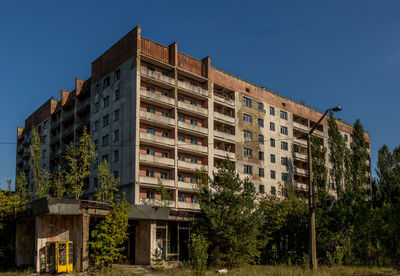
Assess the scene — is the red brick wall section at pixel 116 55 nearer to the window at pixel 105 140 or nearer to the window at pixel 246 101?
the window at pixel 105 140

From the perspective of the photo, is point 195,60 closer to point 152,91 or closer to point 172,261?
point 152,91

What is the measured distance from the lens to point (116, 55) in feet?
166

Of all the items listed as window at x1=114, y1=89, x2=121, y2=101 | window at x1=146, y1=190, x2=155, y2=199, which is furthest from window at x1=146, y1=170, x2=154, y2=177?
window at x1=114, y1=89, x2=121, y2=101

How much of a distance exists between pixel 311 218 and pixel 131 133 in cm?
2783

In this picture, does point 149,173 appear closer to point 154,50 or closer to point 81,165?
point 81,165

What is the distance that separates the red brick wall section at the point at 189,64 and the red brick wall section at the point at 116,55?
6.65 m

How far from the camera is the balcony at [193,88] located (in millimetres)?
51234

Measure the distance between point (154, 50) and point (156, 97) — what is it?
6134 mm

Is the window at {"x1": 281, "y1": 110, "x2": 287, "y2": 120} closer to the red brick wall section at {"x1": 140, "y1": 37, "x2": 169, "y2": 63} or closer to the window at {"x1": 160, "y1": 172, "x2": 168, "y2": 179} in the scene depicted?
the red brick wall section at {"x1": 140, "y1": 37, "x2": 169, "y2": 63}

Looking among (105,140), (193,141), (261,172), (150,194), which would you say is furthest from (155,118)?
(261,172)

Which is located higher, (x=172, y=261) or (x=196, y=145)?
(x=196, y=145)

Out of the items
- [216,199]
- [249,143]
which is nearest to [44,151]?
[249,143]

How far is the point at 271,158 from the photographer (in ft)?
202

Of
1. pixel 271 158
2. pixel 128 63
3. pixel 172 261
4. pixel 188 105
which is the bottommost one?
pixel 172 261
